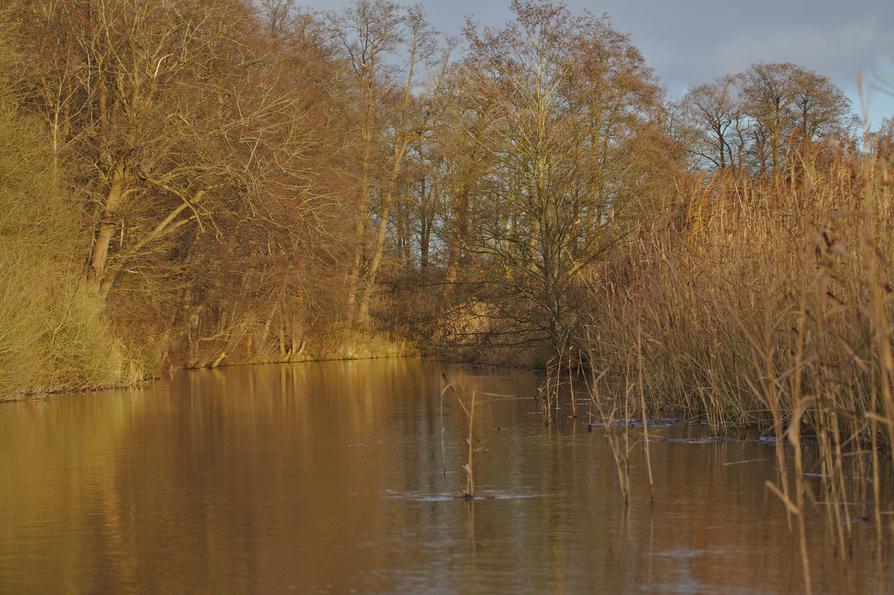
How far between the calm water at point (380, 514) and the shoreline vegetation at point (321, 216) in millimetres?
1667

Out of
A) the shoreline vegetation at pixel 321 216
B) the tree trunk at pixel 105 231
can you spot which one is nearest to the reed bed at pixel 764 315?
the shoreline vegetation at pixel 321 216

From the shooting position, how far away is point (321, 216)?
23.3 meters

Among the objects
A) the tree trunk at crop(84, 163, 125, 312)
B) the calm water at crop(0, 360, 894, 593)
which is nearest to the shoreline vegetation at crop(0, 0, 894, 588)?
the tree trunk at crop(84, 163, 125, 312)

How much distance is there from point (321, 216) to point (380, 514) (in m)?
16.4

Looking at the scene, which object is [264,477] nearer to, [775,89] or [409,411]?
[409,411]

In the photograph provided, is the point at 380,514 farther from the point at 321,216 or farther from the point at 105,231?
the point at 321,216

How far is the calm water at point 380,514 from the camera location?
18.5ft

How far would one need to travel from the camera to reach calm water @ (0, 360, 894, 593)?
5641 millimetres

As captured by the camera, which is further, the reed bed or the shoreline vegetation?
the shoreline vegetation

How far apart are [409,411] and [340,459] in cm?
479

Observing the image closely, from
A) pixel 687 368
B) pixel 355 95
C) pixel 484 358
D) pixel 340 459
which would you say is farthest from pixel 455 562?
pixel 355 95

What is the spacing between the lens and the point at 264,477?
29.6 feet

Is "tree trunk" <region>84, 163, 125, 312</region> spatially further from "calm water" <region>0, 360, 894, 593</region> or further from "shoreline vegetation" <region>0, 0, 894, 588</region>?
"calm water" <region>0, 360, 894, 593</region>

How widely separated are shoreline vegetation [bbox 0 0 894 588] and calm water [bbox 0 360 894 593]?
1667mm
